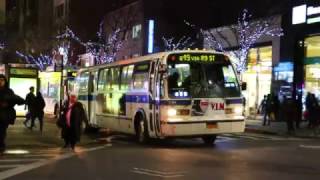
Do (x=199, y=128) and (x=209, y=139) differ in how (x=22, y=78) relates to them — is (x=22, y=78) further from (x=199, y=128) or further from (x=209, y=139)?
(x=199, y=128)

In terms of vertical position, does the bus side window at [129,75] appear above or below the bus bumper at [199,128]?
above

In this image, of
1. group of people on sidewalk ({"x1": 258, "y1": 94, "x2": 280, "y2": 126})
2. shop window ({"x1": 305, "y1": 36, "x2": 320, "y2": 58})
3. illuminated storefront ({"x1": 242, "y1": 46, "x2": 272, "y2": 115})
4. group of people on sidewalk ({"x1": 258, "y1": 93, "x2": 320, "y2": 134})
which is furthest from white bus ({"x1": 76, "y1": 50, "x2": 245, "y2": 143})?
illuminated storefront ({"x1": 242, "y1": 46, "x2": 272, "y2": 115})

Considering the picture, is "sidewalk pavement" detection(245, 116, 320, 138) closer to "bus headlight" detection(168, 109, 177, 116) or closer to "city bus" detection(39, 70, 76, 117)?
"bus headlight" detection(168, 109, 177, 116)

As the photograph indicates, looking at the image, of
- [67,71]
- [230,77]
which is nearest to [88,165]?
[230,77]

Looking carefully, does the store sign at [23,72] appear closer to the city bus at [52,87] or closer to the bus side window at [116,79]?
the city bus at [52,87]

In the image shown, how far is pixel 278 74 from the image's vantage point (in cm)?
3556

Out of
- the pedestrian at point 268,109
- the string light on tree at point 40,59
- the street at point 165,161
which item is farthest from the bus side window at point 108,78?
the string light on tree at point 40,59

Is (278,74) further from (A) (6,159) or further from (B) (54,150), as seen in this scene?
(A) (6,159)

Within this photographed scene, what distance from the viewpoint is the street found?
13.0 meters

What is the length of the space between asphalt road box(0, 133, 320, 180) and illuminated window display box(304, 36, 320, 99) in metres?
13.4

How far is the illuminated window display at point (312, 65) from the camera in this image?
110ft

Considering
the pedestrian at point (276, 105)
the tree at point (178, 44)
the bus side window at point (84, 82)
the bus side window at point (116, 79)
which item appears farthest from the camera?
the tree at point (178, 44)

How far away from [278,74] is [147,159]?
2102 centimetres

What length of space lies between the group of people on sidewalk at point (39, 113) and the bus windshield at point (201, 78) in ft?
9.59
